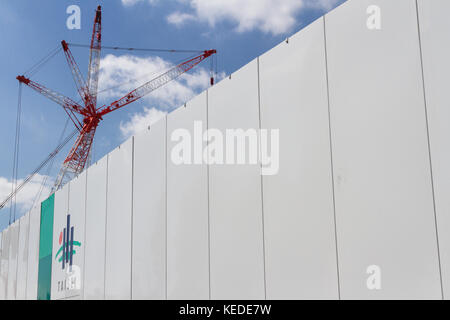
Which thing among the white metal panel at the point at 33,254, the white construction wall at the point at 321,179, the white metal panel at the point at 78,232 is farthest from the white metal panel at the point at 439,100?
the white metal panel at the point at 33,254

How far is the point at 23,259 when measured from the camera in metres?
21.0

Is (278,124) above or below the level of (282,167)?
above

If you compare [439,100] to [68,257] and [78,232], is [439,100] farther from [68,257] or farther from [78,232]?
[68,257]

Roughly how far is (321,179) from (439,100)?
194 centimetres

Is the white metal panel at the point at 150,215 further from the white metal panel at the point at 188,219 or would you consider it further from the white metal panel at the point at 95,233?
the white metal panel at the point at 95,233

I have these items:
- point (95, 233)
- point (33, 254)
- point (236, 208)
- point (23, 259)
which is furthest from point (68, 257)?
point (236, 208)

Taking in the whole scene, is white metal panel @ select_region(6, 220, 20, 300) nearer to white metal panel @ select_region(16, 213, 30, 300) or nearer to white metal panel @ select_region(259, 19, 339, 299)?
white metal panel @ select_region(16, 213, 30, 300)

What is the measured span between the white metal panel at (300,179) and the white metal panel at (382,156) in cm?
22

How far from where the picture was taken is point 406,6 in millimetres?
6254

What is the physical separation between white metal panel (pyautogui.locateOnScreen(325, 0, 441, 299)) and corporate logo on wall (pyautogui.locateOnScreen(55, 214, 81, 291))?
10202 millimetres

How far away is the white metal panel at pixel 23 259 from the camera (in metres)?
20.5
